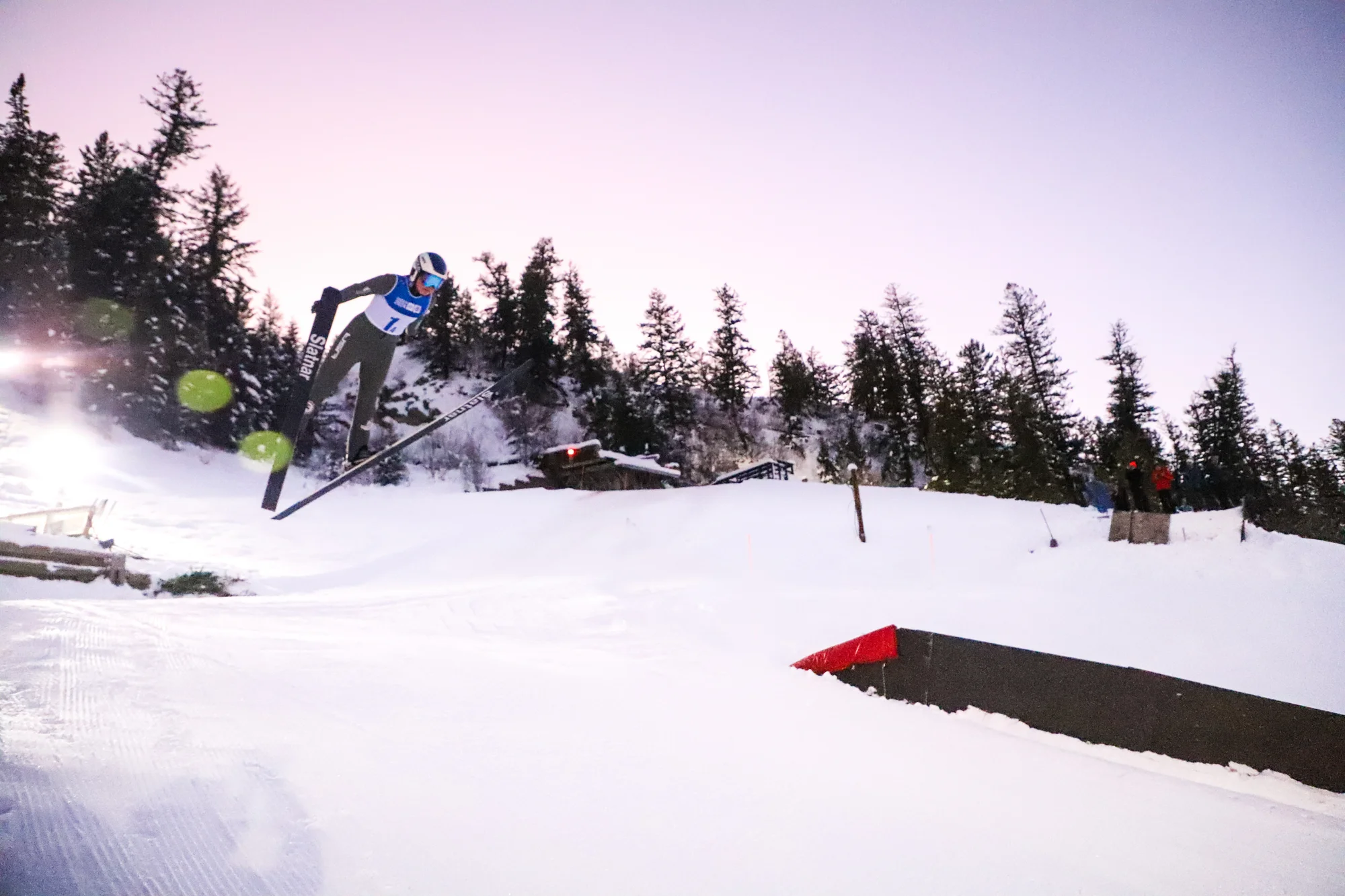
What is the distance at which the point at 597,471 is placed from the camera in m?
26.5

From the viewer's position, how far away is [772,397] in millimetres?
51406

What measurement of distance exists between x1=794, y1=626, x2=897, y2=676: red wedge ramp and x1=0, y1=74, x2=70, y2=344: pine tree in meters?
35.6

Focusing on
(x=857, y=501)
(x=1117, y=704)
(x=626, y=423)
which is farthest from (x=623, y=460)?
(x=1117, y=704)

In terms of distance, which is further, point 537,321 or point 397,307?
point 537,321

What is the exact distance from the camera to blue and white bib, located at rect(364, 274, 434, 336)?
6180 mm

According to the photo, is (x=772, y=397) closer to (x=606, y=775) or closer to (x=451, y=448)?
(x=451, y=448)

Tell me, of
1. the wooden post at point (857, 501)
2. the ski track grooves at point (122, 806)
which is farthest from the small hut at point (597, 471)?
Result: the ski track grooves at point (122, 806)

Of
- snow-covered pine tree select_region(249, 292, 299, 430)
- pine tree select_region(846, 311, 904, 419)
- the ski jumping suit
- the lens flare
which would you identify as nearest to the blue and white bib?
the ski jumping suit

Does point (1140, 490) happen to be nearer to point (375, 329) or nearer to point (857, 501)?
point (857, 501)

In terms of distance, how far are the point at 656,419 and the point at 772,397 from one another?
1526 centimetres

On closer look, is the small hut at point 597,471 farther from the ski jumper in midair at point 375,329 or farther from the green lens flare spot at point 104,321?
the green lens flare spot at point 104,321

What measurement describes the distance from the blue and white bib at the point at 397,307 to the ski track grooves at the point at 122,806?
4130 millimetres

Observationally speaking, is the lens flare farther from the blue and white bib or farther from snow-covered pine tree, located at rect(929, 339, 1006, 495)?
snow-covered pine tree, located at rect(929, 339, 1006, 495)

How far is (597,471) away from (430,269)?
67.5 feet
